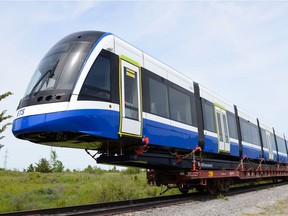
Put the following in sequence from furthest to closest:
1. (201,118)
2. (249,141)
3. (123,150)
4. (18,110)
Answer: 1. (249,141)
2. (201,118)
3. (123,150)
4. (18,110)

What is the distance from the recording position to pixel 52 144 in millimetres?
7840

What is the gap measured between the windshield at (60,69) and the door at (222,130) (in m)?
7.35

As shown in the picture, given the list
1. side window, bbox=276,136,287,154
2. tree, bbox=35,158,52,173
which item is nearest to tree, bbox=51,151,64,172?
tree, bbox=35,158,52,173

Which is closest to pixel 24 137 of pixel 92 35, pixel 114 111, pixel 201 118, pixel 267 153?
pixel 114 111

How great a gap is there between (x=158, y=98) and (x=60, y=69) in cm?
314

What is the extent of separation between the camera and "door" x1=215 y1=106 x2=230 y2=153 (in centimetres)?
1288

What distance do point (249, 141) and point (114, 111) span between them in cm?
1146

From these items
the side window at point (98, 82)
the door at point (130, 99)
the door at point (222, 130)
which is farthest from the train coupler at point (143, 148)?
the door at point (222, 130)

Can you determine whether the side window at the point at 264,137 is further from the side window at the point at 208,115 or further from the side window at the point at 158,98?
the side window at the point at 158,98

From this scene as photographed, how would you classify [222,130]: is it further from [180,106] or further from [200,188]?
[180,106]

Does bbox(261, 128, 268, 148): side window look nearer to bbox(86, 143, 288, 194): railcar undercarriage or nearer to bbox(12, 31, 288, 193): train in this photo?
bbox(86, 143, 288, 194): railcar undercarriage

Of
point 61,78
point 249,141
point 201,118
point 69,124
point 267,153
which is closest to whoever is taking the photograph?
point 69,124

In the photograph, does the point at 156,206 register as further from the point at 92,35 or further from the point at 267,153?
the point at 267,153

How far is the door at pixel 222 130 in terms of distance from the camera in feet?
42.3
